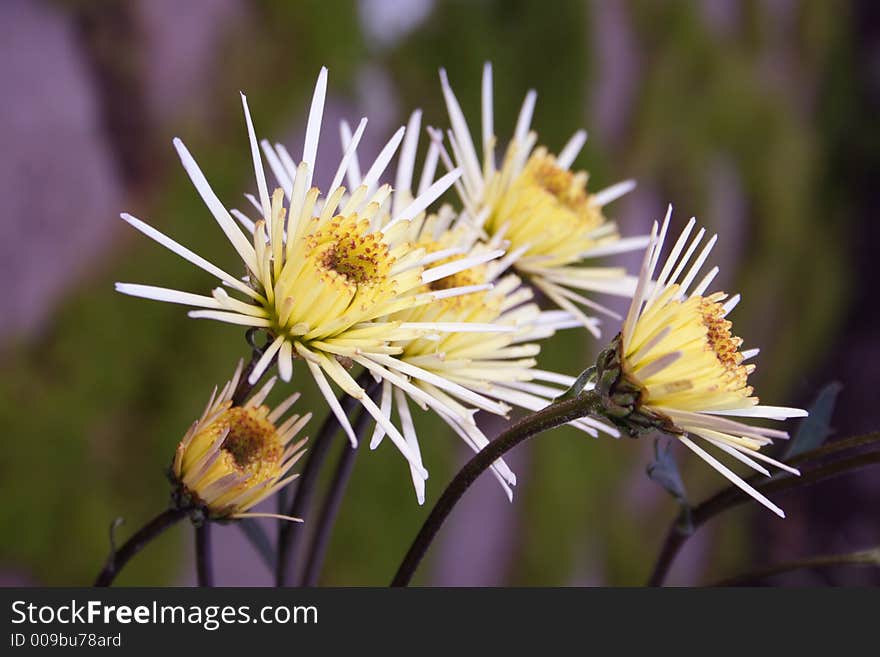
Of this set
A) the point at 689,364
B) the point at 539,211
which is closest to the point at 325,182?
the point at 539,211

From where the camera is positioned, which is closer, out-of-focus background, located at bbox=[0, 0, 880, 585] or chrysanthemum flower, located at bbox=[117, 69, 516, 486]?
chrysanthemum flower, located at bbox=[117, 69, 516, 486]

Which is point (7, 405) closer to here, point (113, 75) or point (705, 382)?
point (113, 75)

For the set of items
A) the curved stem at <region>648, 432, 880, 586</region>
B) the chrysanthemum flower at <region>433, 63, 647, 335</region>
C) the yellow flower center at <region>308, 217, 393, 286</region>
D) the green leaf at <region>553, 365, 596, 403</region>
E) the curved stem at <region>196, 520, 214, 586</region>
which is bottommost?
the curved stem at <region>196, 520, 214, 586</region>

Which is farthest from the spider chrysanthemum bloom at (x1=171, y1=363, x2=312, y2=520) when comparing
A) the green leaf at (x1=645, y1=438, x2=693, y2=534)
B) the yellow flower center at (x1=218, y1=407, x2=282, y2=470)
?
the green leaf at (x1=645, y1=438, x2=693, y2=534)

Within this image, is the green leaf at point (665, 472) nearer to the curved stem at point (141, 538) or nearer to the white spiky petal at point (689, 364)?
the white spiky petal at point (689, 364)

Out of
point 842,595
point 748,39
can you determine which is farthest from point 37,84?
point 748,39

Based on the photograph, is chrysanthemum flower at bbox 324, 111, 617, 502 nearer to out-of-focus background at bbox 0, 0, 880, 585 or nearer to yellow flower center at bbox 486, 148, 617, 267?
yellow flower center at bbox 486, 148, 617, 267
